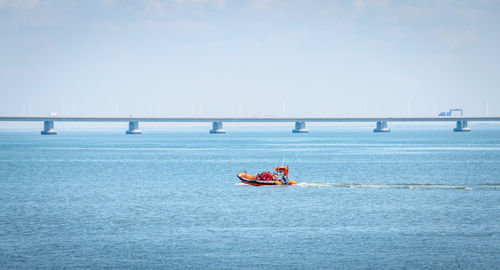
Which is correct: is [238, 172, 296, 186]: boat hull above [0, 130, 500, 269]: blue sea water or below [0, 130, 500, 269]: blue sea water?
above

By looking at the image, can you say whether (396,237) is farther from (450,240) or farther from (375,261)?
(375,261)

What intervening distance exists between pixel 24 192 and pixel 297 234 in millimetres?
37510

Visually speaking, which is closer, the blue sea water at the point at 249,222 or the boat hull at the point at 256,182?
the blue sea water at the point at 249,222

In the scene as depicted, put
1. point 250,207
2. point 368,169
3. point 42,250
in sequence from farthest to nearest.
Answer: point 368,169 → point 250,207 → point 42,250

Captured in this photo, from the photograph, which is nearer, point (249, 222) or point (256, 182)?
point (249, 222)

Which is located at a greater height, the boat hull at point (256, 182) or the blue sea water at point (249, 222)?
the boat hull at point (256, 182)

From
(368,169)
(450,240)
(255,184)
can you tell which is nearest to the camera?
(450,240)

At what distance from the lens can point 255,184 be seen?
79375mm

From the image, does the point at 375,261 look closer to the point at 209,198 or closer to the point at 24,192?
the point at 209,198

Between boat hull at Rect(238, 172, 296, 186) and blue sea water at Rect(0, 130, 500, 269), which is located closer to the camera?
blue sea water at Rect(0, 130, 500, 269)

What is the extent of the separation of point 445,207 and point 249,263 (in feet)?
87.6

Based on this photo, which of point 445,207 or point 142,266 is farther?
point 445,207

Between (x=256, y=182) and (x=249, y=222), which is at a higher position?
(x=256, y=182)

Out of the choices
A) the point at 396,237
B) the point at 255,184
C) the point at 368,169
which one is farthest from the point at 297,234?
the point at 368,169
